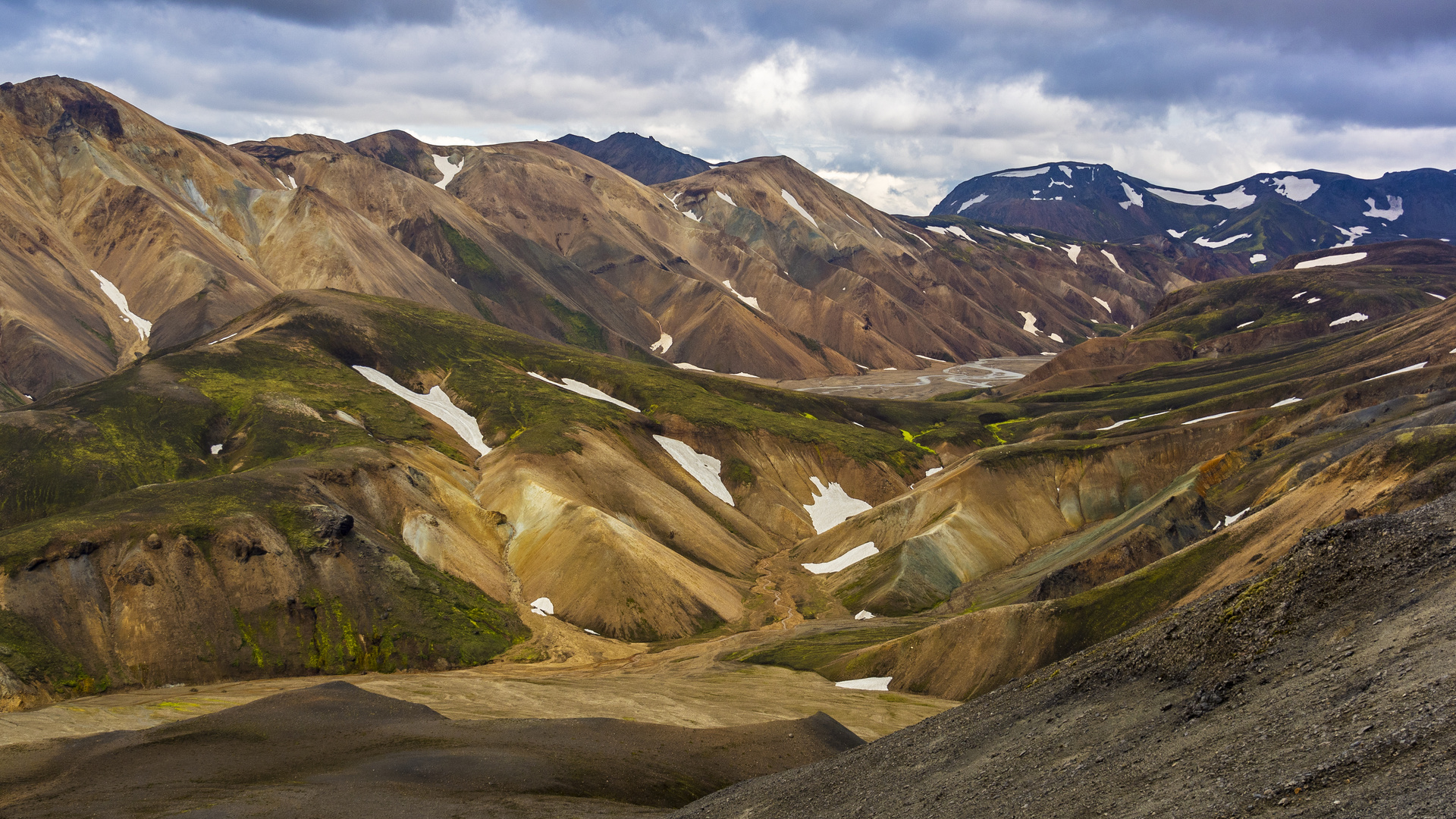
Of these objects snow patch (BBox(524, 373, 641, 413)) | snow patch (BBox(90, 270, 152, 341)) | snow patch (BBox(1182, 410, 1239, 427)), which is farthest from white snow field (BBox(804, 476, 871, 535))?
snow patch (BBox(90, 270, 152, 341))

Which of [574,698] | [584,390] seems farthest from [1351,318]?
[574,698]

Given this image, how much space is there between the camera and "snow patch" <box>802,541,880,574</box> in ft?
317

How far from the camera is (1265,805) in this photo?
16.7 m

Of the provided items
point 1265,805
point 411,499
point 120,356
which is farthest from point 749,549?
point 120,356

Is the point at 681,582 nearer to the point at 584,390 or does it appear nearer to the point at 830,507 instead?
the point at 830,507

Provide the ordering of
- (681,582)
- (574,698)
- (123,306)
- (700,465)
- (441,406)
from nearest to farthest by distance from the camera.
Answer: (574,698), (681,582), (700,465), (441,406), (123,306)

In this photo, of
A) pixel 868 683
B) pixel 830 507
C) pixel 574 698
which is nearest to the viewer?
pixel 574 698

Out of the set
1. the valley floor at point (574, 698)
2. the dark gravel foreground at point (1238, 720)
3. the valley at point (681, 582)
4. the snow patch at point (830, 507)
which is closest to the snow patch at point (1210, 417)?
the valley at point (681, 582)

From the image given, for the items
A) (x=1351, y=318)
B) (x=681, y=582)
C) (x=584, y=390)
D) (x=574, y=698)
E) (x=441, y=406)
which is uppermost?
(x=1351, y=318)

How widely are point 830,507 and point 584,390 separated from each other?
41.5m

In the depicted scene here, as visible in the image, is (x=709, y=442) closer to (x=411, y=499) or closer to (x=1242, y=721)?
(x=411, y=499)

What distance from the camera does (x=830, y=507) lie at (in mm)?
119125

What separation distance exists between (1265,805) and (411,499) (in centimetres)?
7731

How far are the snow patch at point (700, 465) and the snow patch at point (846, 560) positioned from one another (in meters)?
18.7
